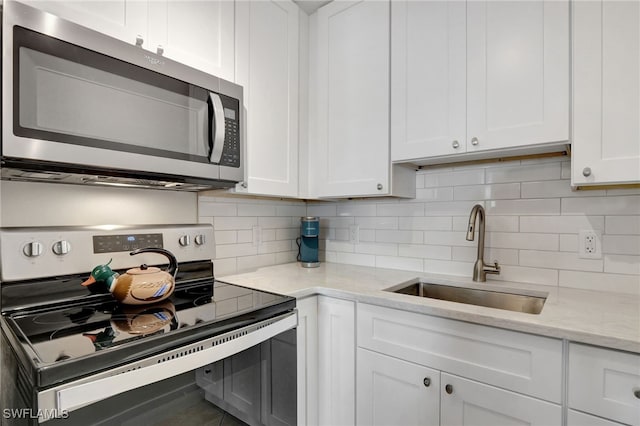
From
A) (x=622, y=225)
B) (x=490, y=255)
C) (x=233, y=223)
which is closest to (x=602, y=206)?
(x=622, y=225)

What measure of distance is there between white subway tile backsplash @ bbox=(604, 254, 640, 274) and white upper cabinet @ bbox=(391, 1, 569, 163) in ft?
1.77

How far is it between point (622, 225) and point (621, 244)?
8 centimetres

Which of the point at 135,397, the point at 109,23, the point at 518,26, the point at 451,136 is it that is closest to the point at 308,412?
the point at 135,397

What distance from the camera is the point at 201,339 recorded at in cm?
94

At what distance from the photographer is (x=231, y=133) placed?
1442mm

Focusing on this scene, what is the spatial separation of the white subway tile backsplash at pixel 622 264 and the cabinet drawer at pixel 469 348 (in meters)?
0.65

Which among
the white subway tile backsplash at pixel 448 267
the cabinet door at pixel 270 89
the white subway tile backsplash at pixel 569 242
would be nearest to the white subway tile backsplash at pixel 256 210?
the cabinet door at pixel 270 89

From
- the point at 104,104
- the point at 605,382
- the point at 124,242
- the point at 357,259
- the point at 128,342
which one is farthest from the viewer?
the point at 357,259

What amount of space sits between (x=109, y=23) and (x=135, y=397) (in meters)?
1.16

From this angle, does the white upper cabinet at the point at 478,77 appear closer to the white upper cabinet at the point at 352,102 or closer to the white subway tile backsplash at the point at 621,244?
the white upper cabinet at the point at 352,102

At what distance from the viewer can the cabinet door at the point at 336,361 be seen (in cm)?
143

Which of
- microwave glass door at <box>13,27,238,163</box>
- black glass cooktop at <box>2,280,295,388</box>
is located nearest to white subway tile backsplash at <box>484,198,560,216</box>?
black glass cooktop at <box>2,280,295,388</box>

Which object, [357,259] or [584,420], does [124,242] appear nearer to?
[357,259]

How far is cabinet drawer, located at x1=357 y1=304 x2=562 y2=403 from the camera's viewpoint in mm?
1006
